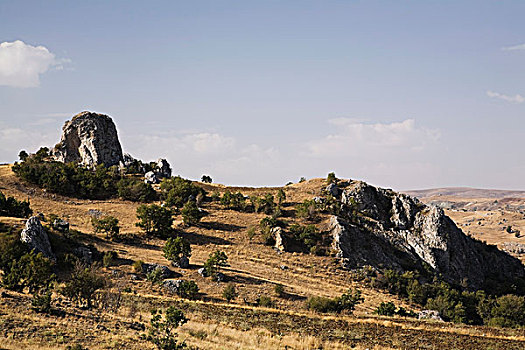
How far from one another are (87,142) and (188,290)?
71960mm

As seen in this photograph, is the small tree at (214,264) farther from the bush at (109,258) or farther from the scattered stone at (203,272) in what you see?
the bush at (109,258)

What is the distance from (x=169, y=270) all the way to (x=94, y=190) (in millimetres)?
41660

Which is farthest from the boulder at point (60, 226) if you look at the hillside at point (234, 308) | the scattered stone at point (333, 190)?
the scattered stone at point (333, 190)

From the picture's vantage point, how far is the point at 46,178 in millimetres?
79188

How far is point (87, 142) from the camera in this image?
101m

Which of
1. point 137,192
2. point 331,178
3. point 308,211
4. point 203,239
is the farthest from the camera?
point 331,178

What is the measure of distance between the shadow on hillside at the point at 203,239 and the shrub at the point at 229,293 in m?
19.1

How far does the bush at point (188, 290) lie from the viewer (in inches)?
1667

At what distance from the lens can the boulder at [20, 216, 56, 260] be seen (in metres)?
42.3

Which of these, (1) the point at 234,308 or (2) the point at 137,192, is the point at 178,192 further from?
(1) the point at 234,308

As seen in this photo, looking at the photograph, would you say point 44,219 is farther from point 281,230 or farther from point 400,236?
point 400,236

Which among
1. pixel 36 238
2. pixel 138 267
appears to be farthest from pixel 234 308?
pixel 36 238

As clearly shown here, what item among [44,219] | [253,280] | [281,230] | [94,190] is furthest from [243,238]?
[94,190]

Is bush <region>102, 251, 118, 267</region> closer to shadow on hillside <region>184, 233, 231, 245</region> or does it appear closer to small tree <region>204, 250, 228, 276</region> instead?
small tree <region>204, 250, 228, 276</region>
